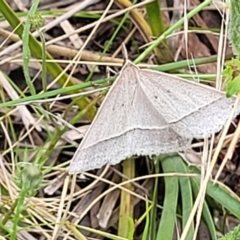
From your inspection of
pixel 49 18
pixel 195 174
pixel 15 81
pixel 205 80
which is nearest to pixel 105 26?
pixel 49 18

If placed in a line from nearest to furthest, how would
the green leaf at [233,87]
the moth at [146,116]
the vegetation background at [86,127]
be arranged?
the green leaf at [233,87] → the moth at [146,116] → the vegetation background at [86,127]

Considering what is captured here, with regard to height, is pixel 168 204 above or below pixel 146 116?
below

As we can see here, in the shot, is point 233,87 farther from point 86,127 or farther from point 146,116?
point 86,127

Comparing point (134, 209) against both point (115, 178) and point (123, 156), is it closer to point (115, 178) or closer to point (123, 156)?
point (115, 178)

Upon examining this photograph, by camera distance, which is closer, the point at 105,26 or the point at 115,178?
the point at 115,178

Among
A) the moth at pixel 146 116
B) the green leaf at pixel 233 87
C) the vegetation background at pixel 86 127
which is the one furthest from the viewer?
the vegetation background at pixel 86 127

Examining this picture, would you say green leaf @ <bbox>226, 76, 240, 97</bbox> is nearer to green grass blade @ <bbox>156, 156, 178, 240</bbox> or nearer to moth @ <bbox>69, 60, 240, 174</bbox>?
moth @ <bbox>69, 60, 240, 174</bbox>

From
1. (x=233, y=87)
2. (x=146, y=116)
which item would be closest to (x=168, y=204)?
(x=146, y=116)

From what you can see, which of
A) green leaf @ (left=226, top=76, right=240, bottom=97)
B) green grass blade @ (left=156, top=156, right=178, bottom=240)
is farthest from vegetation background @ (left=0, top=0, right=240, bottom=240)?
green leaf @ (left=226, top=76, right=240, bottom=97)

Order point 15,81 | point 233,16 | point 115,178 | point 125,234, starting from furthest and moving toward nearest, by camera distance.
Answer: point 15,81 < point 115,178 < point 125,234 < point 233,16

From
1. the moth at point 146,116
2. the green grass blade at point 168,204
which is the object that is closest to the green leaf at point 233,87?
the moth at point 146,116

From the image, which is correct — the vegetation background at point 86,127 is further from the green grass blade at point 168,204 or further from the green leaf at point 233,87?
the green leaf at point 233,87
